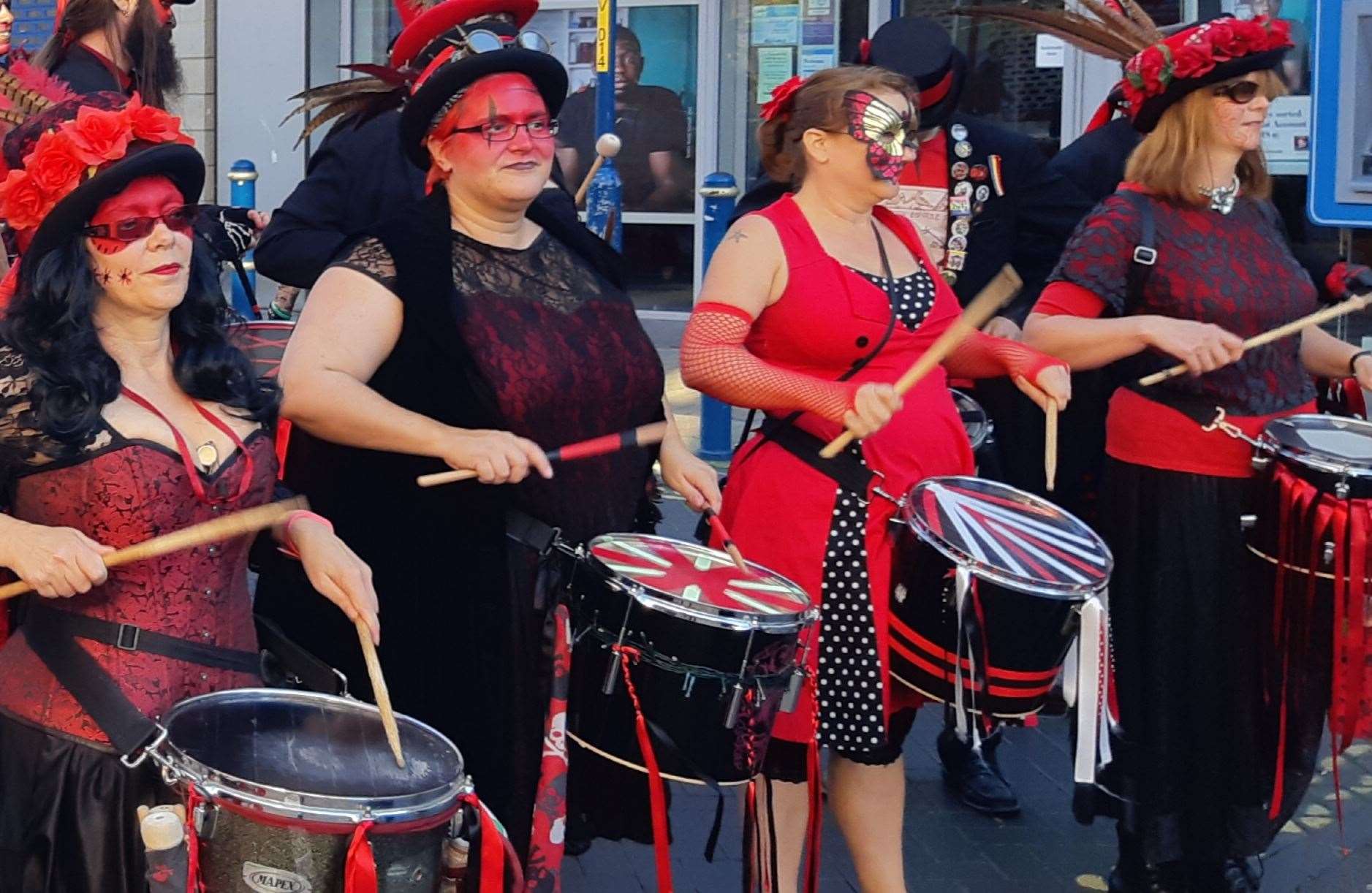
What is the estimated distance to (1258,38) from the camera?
399 cm

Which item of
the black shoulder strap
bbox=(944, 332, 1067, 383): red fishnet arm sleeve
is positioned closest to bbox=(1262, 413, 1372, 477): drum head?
the black shoulder strap

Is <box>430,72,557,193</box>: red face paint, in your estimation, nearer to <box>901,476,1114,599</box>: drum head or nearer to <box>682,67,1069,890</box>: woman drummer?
<box>682,67,1069,890</box>: woman drummer

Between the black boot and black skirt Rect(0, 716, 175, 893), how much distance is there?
8.46 ft

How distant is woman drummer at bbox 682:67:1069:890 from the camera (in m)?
3.56

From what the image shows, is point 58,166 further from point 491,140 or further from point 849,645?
point 849,645

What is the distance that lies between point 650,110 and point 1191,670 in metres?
8.86

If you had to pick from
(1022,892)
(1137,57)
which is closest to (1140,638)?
(1022,892)

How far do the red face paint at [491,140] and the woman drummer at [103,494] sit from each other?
1.87ft

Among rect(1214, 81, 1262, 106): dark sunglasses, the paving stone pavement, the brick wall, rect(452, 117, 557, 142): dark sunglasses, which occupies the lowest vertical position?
the paving stone pavement

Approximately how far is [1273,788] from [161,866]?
2539 mm

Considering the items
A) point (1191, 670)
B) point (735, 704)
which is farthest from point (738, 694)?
point (1191, 670)

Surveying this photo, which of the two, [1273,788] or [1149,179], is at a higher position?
[1149,179]

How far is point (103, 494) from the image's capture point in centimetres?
268

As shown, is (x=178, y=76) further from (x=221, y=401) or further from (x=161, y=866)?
(x=161, y=866)
